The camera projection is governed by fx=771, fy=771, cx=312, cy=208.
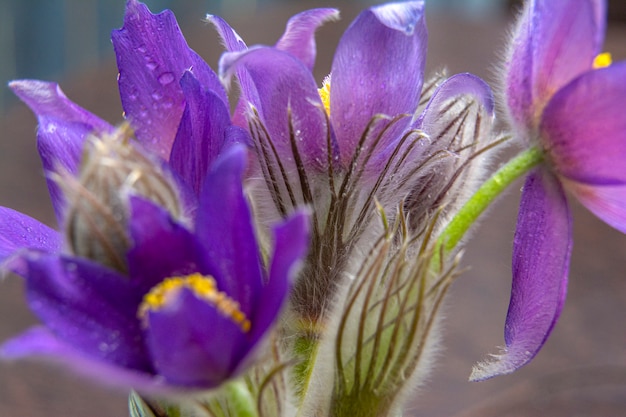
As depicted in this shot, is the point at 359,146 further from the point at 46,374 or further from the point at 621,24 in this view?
the point at 621,24

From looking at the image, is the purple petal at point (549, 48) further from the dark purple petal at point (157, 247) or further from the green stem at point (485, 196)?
the dark purple petal at point (157, 247)

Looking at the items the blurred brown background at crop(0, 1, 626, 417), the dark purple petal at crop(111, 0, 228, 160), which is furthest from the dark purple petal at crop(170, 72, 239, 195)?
the blurred brown background at crop(0, 1, 626, 417)

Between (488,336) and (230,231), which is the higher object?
(230,231)

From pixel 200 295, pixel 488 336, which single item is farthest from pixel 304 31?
pixel 488 336

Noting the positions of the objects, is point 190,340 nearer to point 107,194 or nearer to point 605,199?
point 107,194

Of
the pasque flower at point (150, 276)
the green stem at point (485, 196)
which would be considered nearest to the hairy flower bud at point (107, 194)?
the pasque flower at point (150, 276)
